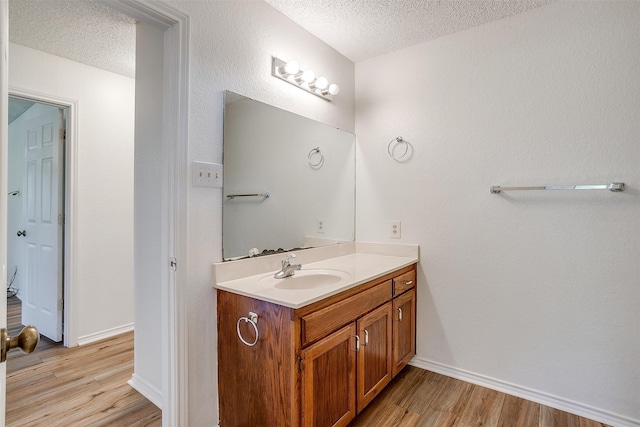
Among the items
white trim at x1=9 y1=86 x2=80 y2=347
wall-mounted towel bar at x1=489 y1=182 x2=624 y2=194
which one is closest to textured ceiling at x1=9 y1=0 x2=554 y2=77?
white trim at x1=9 y1=86 x2=80 y2=347

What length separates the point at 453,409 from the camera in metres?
1.83

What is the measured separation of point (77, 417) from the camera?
1756 mm

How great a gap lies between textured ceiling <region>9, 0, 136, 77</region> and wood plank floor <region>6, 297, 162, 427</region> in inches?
85.2

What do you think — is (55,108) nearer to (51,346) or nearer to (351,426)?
(51,346)

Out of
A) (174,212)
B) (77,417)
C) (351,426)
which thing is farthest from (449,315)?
(77,417)

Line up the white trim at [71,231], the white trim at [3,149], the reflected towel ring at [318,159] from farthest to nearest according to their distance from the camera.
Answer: the white trim at [71,231] → the reflected towel ring at [318,159] → the white trim at [3,149]

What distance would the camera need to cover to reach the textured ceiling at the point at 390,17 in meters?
1.85

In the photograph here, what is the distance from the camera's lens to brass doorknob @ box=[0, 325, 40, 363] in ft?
1.96

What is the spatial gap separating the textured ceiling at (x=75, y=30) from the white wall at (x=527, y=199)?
69.0 inches

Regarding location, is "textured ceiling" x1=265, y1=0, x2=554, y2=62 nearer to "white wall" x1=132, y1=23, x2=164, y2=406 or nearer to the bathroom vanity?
"white wall" x1=132, y1=23, x2=164, y2=406

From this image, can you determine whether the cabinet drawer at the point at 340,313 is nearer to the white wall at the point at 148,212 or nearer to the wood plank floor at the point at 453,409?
the wood plank floor at the point at 453,409

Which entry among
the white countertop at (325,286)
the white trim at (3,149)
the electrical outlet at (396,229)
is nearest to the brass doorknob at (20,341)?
the white trim at (3,149)

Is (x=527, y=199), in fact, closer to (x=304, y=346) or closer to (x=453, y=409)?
(x=453, y=409)

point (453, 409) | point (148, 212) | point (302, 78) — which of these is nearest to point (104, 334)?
point (148, 212)
